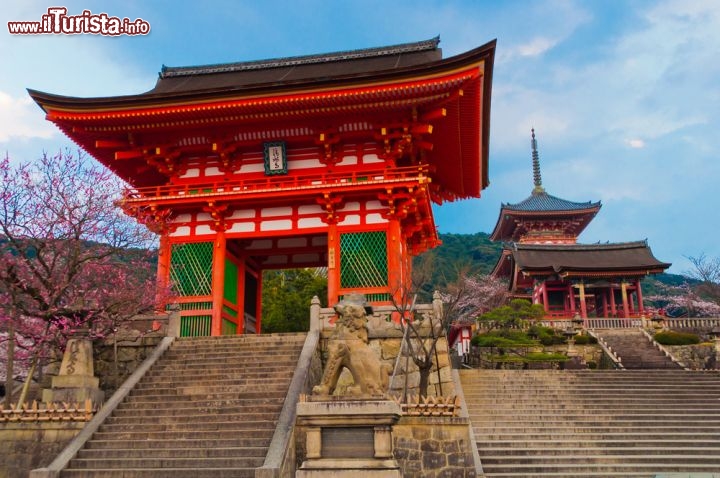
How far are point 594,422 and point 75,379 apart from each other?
40.9 ft

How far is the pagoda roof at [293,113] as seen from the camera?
54.2ft

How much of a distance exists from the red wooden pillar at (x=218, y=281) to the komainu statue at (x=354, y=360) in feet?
32.3

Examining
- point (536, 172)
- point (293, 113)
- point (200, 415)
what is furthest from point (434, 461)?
point (536, 172)

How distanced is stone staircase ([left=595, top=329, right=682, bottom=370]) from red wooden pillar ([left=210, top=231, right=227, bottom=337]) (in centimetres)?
1742

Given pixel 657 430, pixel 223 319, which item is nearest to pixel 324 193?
pixel 223 319

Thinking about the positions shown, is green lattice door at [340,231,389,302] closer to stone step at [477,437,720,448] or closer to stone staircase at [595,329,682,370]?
stone step at [477,437,720,448]

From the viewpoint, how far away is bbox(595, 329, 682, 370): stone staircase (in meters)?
24.7

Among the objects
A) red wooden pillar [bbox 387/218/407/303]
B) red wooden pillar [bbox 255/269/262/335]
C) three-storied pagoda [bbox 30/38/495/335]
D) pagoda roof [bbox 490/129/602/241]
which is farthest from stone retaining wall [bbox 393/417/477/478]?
pagoda roof [bbox 490/129/602/241]

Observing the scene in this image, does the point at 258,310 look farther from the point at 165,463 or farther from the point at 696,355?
the point at 696,355

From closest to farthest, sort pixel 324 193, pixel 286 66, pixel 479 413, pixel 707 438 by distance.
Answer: pixel 707 438 → pixel 479 413 → pixel 324 193 → pixel 286 66

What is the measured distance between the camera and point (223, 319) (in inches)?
709

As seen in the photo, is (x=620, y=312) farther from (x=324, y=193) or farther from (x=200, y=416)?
(x=200, y=416)

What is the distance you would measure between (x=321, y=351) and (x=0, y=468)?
7.09 meters

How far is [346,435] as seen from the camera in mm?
7508
